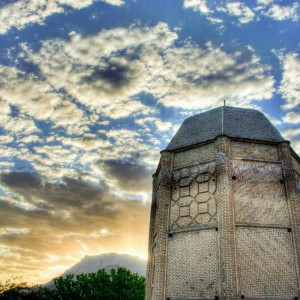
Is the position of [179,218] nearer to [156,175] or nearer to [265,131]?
[156,175]

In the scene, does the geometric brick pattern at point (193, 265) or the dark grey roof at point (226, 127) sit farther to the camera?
the dark grey roof at point (226, 127)

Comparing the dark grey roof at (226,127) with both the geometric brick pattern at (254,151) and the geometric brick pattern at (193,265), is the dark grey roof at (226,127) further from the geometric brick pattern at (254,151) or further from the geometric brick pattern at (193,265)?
the geometric brick pattern at (193,265)

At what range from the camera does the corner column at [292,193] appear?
13.7 meters

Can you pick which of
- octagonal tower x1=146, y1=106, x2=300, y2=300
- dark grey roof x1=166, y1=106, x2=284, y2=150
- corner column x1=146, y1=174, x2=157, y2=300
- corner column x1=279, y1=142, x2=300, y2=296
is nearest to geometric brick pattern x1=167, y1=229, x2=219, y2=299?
octagonal tower x1=146, y1=106, x2=300, y2=300

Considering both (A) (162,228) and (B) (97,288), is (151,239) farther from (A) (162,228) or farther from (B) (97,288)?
(B) (97,288)

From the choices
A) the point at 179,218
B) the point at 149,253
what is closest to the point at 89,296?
the point at 149,253

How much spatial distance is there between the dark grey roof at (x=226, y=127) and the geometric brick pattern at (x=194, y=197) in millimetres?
1697

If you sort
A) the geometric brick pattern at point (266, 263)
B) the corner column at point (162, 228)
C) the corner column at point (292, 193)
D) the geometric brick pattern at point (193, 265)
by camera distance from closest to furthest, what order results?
1. the geometric brick pattern at point (266, 263)
2. the geometric brick pattern at point (193, 265)
3. the corner column at point (292, 193)
4. the corner column at point (162, 228)

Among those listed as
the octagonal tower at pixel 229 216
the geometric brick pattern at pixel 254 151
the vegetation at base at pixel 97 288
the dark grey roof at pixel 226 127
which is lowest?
the vegetation at base at pixel 97 288

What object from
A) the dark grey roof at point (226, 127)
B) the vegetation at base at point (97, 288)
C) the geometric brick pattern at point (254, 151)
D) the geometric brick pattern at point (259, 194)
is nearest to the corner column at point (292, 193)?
the geometric brick pattern at point (259, 194)

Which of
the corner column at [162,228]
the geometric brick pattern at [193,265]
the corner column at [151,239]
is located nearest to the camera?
the geometric brick pattern at [193,265]

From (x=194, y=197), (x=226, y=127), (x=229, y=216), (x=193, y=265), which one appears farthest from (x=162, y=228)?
(x=226, y=127)

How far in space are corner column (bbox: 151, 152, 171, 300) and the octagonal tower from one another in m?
0.04

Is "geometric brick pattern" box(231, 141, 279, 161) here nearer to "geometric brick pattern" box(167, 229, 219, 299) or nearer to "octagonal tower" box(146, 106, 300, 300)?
"octagonal tower" box(146, 106, 300, 300)
